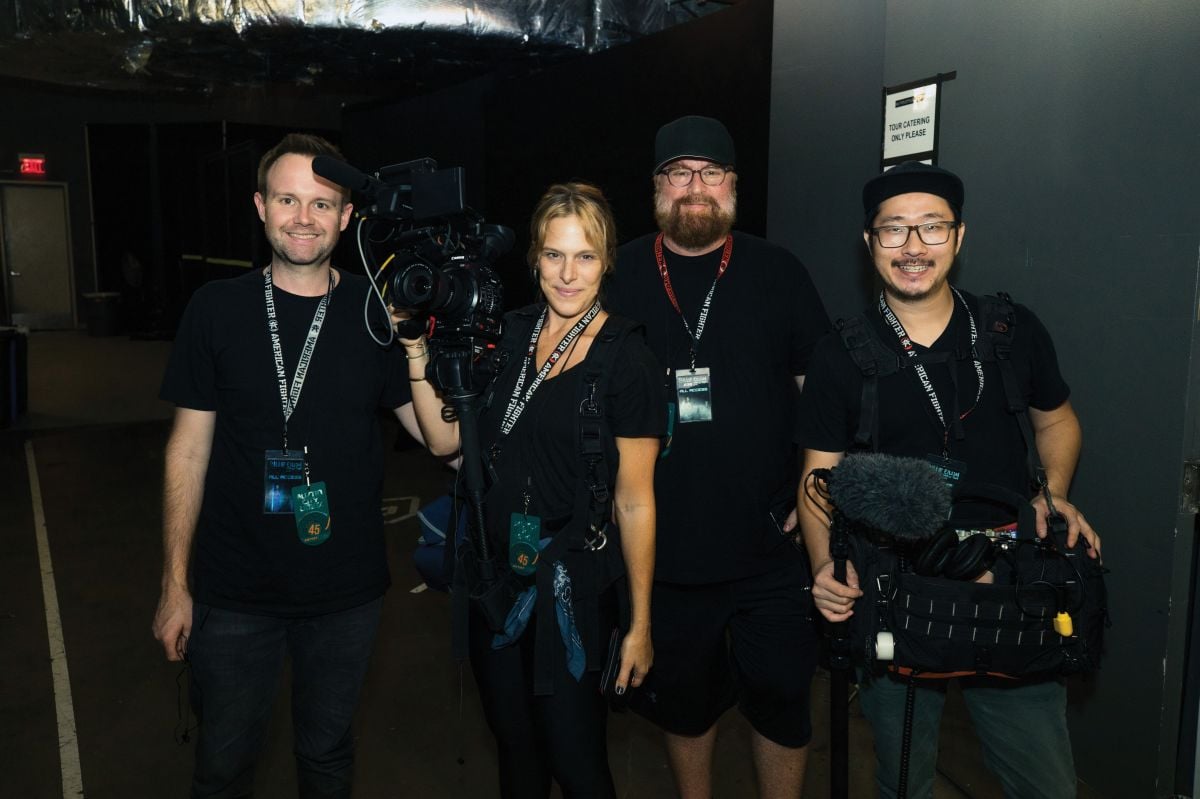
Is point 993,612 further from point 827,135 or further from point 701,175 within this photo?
point 827,135

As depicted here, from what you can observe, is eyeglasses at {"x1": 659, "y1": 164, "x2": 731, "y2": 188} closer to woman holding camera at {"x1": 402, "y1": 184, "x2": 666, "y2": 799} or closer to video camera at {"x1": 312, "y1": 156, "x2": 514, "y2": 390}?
woman holding camera at {"x1": 402, "y1": 184, "x2": 666, "y2": 799}

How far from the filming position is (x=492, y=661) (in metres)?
1.78

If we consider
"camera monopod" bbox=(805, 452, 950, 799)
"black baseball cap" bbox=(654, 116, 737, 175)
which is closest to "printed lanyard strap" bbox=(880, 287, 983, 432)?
"camera monopod" bbox=(805, 452, 950, 799)

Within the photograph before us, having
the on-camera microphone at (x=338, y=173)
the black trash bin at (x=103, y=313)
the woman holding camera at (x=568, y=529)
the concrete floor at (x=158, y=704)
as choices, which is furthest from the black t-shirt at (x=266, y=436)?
the black trash bin at (x=103, y=313)

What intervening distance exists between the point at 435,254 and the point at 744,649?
121 cm

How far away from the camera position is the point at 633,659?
1.79m

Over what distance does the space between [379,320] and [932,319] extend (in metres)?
1.15

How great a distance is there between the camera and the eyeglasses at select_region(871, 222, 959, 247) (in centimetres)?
172

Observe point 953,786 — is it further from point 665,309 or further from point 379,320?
point 379,320

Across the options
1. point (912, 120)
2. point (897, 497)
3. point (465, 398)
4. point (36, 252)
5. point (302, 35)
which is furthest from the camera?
point (36, 252)

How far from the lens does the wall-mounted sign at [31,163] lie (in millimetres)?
13914

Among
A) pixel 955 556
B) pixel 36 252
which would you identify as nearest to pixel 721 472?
pixel 955 556

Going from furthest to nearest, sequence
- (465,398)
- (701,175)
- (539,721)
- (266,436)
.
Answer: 1. (701,175)
2. (266,436)
3. (539,721)
4. (465,398)

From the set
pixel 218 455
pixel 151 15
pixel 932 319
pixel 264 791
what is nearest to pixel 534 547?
pixel 218 455
